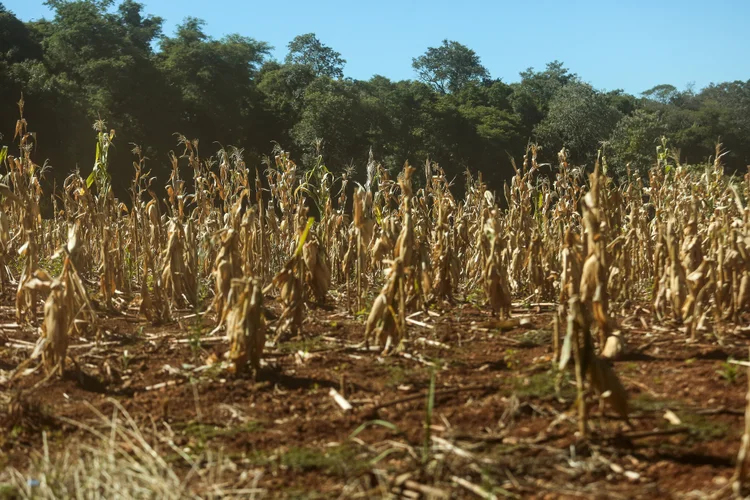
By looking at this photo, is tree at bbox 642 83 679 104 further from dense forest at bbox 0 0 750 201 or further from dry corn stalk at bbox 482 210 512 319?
dry corn stalk at bbox 482 210 512 319

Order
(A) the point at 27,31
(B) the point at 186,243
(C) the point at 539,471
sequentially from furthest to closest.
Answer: (A) the point at 27,31 → (B) the point at 186,243 → (C) the point at 539,471

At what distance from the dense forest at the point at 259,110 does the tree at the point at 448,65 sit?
14252 millimetres

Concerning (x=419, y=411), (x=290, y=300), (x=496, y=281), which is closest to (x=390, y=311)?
(x=290, y=300)

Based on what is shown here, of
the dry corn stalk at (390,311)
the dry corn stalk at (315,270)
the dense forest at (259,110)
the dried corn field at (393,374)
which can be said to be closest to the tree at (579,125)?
the dense forest at (259,110)

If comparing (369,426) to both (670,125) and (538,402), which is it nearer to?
(538,402)

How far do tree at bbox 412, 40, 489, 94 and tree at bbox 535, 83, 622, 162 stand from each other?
22177 millimetres

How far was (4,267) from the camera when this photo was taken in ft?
19.7

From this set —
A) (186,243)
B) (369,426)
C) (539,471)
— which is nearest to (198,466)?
(369,426)

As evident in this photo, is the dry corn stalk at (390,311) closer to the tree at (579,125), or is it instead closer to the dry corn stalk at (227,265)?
the dry corn stalk at (227,265)

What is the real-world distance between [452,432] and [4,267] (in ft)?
14.2

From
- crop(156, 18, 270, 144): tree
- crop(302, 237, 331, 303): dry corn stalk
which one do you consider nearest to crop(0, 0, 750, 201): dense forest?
crop(156, 18, 270, 144): tree

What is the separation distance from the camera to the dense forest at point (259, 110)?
26656mm

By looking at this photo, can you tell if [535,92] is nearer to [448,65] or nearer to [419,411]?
[448,65]

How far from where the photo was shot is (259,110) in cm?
3422
